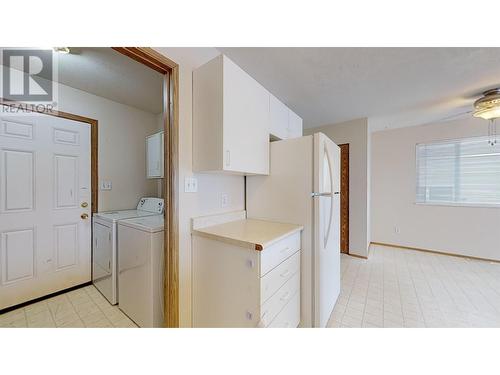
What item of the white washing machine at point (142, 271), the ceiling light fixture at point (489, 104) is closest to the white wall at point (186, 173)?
the white washing machine at point (142, 271)

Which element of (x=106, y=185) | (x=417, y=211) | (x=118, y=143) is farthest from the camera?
(x=417, y=211)

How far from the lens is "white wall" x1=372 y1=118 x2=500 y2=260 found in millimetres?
3182

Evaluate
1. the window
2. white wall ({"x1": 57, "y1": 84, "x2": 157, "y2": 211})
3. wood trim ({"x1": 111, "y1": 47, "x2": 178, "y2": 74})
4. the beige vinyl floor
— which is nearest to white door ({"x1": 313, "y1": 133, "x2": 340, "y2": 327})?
the beige vinyl floor

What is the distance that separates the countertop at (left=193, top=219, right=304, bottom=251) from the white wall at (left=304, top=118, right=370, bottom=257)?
2303 mm

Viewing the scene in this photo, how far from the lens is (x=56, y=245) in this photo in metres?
2.10

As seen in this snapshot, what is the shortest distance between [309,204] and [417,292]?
1.88 metres

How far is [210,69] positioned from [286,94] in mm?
1309

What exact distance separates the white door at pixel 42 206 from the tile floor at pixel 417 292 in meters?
2.79

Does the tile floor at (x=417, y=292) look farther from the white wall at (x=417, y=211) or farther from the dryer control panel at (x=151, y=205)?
the dryer control panel at (x=151, y=205)

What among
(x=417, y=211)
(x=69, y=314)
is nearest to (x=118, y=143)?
(x=69, y=314)

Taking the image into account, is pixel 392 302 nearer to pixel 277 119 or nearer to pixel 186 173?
pixel 277 119

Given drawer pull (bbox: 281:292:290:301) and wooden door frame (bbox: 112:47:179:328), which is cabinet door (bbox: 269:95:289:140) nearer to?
wooden door frame (bbox: 112:47:179:328)

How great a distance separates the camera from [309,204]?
156 centimetres

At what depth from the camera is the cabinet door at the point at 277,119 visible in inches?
72.6
